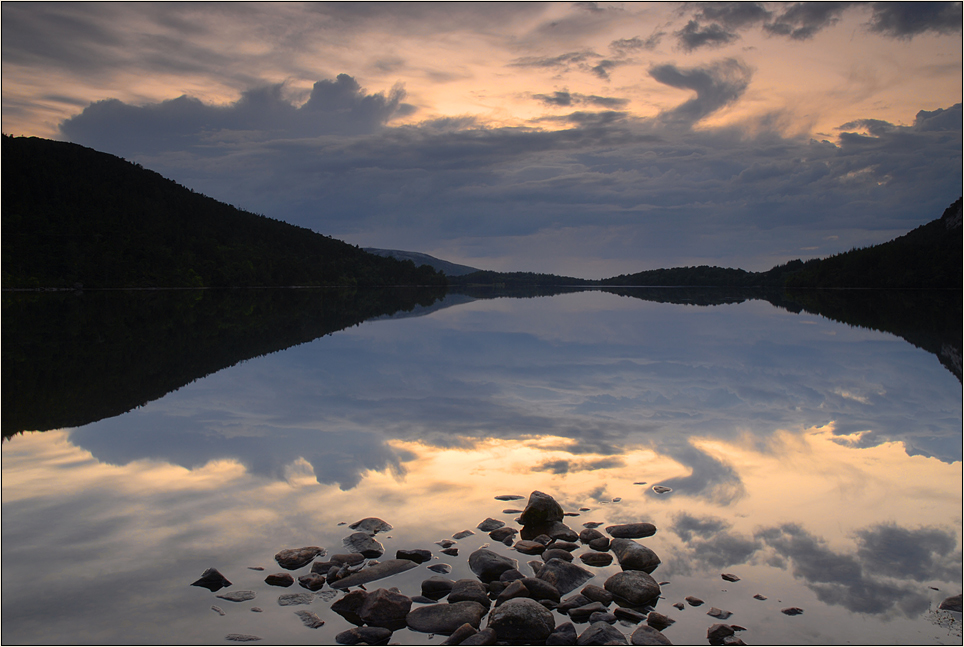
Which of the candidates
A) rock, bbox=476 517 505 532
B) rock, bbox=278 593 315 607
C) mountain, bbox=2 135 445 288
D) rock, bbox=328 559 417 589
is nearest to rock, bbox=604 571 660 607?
rock, bbox=476 517 505 532

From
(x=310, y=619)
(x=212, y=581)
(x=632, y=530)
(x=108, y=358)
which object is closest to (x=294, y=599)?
(x=310, y=619)

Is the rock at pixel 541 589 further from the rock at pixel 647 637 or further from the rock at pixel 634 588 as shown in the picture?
the rock at pixel 647 637

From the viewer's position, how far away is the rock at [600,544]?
6723mm

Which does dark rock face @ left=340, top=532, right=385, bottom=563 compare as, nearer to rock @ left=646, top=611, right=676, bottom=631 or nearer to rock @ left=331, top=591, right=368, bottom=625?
rock @ left=331, top=591, right=368, bottom=625

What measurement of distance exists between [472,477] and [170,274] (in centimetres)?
14199

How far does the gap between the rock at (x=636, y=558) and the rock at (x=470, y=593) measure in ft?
5.14

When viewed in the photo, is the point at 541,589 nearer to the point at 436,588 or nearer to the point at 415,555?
the point at 436,588

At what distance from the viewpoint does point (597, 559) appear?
649 centimetres

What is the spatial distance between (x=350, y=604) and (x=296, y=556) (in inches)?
43.0

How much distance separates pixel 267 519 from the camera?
7.43m

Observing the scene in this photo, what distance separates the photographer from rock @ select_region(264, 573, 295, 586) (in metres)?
5.91

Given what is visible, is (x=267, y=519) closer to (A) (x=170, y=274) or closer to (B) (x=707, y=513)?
(B) (x=707, y=513)

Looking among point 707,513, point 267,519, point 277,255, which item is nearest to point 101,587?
point 267,519

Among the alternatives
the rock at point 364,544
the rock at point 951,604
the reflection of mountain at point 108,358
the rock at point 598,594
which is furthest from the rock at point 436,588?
the reflection of mountain at point 108,358
